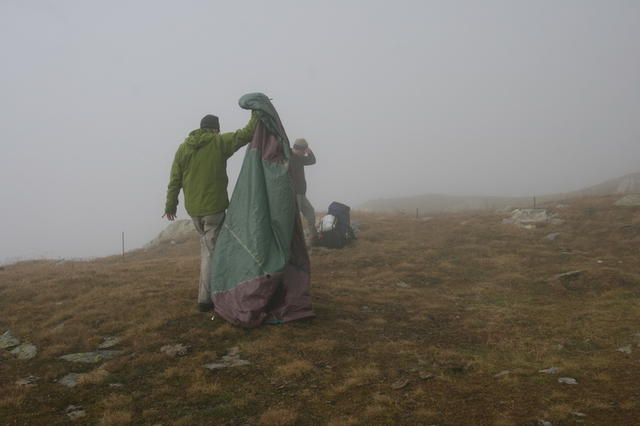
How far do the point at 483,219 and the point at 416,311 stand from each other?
14.1 m

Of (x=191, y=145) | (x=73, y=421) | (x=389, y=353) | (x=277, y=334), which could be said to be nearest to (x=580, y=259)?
(x=389, y=353)

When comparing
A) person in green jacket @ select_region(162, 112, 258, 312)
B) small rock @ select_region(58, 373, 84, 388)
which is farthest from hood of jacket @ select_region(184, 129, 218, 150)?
small rock @ select_region(58, 373, 84, 388)

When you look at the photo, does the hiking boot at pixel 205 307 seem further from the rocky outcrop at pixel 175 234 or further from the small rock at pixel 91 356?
the rocky outcrop at pixel 175 234

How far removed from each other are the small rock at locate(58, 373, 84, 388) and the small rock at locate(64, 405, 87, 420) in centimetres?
72

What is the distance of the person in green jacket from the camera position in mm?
8930

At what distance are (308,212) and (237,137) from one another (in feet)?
22.5

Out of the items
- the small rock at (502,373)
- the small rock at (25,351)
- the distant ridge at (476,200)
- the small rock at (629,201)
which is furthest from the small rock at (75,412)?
the distant ridge at (476,200)

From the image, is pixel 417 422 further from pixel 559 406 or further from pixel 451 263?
pixel 451 263

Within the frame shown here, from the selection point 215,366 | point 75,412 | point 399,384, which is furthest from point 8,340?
point 399,384

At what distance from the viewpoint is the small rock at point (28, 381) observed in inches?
256

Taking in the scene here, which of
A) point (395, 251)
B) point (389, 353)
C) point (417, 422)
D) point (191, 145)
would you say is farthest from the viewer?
point (395, 251)

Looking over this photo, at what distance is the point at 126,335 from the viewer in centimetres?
832

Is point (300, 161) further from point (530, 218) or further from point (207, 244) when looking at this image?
point (530, 218)

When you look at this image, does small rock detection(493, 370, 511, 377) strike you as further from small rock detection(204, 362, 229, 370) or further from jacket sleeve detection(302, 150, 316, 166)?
jacket sleeve detection(302, 150, 316, 166)
